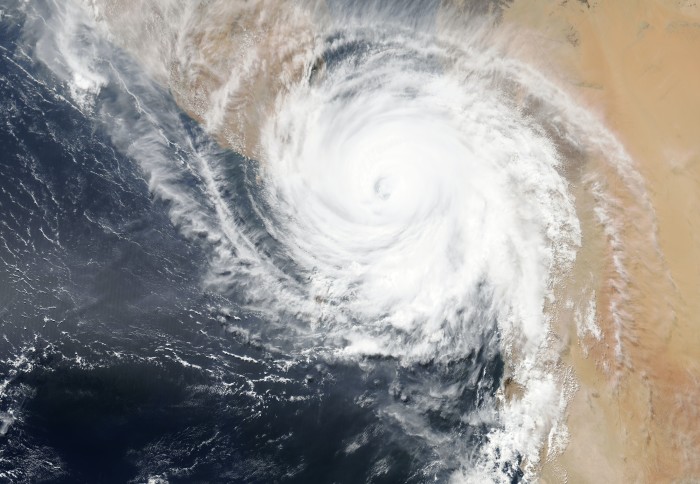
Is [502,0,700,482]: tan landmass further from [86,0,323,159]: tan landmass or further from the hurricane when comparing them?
[86,0,323,159]: tan landmass

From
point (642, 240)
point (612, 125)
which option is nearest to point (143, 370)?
point (642, 240)

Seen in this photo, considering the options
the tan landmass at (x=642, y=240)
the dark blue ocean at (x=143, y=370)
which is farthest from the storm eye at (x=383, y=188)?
the tan landmass at (x=642, y=240)

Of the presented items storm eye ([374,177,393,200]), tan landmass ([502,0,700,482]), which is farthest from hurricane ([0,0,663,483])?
tan landmass ([502,0,700,482])

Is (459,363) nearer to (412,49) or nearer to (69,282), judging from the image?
(412,49)

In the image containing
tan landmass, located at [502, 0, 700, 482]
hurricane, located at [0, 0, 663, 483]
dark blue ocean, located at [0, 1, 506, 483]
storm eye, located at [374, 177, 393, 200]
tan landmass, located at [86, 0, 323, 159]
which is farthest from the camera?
storm eye, located at [374, 177, 393, 200]

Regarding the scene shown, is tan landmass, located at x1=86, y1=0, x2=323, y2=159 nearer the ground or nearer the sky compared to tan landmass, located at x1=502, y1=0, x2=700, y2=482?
nearer the sky

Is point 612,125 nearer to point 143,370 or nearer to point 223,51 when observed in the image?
point 223,51
